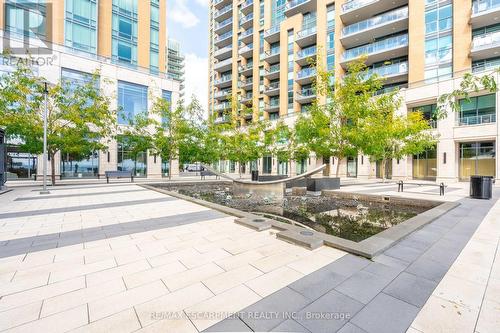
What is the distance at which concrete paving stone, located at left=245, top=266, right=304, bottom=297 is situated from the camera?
9.19 feet

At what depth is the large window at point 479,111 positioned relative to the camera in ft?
68.6

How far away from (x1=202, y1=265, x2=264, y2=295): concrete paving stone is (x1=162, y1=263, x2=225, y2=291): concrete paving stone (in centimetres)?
12

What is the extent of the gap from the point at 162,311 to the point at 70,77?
29323 millimetres

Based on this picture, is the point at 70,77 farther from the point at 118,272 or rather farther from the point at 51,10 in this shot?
the point at 118,272

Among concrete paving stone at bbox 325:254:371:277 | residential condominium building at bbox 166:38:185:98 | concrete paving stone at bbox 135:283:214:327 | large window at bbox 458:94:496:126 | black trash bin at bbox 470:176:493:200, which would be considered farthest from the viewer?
residential condominium building at bbox 166:38:185:98

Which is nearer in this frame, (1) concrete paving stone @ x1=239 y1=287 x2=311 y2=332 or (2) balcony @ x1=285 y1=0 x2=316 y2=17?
(1) concrete paving stone @ x1=239 y1=287 x2=311 y2=332

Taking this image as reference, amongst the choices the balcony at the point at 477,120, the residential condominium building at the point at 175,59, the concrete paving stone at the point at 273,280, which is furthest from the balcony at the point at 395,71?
the residential condominium building at the point at 175,59

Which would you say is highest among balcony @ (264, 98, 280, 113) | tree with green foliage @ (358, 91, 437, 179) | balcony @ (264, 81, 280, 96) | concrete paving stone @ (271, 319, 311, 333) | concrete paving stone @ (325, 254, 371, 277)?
balcony @ (264, 81, 280, 96)

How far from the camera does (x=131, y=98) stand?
27219mm

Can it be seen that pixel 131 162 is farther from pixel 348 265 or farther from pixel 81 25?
pixel 348 265

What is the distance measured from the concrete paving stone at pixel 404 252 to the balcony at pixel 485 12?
3063 cm

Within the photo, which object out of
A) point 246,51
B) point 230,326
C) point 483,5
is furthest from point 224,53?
point 230,326

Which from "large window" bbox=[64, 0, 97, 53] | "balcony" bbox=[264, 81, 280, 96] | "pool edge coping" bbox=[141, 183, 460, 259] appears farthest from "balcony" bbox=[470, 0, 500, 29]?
"large window" bbox=[64, 0, 97, 53]

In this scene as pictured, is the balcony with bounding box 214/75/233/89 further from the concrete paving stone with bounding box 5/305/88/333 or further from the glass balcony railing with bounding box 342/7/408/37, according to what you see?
the concrete paving stone with bounding box 5/305/88/333
